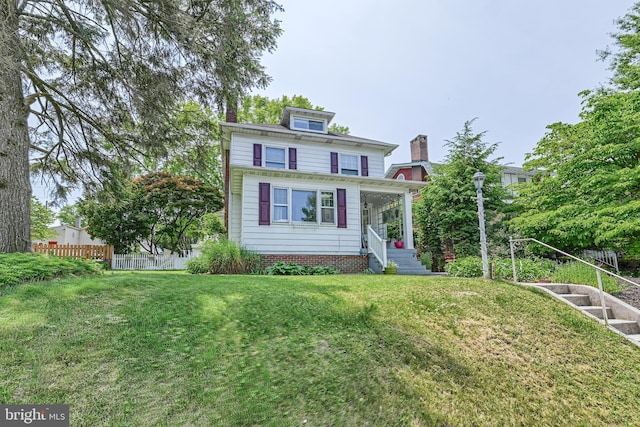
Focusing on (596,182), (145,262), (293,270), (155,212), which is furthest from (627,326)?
(155,212)

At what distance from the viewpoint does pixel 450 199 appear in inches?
590

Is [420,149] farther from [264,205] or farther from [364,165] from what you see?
[264,205]

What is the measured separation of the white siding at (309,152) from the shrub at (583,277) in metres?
9.35

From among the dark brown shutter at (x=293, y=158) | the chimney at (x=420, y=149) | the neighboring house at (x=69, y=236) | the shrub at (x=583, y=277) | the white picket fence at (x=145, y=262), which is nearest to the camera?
the shrub at (x=583, y=277)

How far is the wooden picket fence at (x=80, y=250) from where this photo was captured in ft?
52.8

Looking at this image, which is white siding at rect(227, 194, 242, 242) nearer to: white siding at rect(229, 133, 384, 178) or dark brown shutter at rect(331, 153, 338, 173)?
white siding at rect(229, 133, 384, 178)

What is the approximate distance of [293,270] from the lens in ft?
36.0

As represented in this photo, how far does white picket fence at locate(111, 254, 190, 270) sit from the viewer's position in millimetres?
17609

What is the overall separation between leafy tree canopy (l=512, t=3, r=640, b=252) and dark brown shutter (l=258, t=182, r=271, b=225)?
9208 millimetres

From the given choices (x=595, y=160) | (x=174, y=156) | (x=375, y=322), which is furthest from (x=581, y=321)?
(x=174, y=156)

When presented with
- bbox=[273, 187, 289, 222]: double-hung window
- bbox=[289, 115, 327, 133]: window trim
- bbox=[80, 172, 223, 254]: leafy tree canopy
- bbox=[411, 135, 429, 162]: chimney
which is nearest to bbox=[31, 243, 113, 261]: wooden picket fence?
bbox=[80, 172, 223, 254]: leafy tree canopy

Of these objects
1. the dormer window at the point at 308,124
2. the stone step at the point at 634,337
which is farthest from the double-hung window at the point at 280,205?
the stone step at the point at 634,337

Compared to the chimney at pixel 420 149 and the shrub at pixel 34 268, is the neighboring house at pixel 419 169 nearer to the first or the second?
the chimney at pixel 420 149

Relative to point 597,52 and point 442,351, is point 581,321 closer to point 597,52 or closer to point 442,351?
point 442,351
